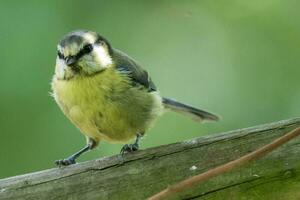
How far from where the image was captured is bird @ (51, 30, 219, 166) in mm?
2924

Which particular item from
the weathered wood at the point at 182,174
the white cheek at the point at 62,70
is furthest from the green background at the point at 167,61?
the weathered wood at the point at 182,174

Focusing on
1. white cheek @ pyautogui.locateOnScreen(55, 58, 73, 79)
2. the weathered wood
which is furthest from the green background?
the weathered wood

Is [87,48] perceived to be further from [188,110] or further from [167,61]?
[167,61]

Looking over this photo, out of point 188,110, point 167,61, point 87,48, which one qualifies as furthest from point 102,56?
point 167,61

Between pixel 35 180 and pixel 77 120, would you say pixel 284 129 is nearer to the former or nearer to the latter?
pixel 35 180

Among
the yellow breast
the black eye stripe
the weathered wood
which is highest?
the black eye stripe

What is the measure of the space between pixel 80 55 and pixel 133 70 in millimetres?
315

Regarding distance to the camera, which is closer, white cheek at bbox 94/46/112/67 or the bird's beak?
the bird's beak

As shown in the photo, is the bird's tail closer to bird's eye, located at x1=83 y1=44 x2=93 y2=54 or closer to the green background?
the green background

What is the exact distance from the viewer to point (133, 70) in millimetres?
3244

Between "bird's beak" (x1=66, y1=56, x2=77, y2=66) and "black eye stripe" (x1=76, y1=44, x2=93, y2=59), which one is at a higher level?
"black eye stripe" (x1=76, y1=44, x2=93, y2=59)

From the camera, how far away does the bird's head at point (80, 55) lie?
9.60 ft

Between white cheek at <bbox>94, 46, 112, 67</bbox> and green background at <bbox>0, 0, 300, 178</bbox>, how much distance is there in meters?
0.25

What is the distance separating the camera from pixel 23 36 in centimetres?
315
